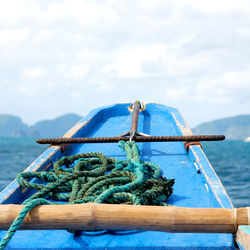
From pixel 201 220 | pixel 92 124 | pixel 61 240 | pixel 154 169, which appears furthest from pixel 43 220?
pixel 92 124

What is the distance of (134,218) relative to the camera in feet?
5.29

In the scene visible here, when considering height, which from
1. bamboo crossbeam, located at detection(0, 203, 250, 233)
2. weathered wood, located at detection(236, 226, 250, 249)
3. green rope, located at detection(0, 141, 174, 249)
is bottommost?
weathered wood, located at detection(236, 226, 250, 249)

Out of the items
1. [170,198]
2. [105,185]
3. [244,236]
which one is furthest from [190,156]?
[244,236]

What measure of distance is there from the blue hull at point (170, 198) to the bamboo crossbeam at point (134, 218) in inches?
11.1

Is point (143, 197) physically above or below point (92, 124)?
below

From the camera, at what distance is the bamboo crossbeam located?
5.19 ft

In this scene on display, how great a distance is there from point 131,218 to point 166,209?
7.2 inches

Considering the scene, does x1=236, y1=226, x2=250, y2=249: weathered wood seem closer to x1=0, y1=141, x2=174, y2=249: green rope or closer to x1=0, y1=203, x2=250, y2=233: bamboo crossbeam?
x1=0, y1=203, x2=250, y2=233: bamboo crossbeam

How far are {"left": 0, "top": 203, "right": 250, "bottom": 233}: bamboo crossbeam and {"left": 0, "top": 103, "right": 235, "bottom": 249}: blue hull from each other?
0.93 ft

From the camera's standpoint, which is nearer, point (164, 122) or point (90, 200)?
point (90, 200)

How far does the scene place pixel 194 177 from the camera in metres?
2.98

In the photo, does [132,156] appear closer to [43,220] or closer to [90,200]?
[90,200]

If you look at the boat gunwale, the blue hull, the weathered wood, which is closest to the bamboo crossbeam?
the weathered wood

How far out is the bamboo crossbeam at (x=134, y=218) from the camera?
5.19 feet
